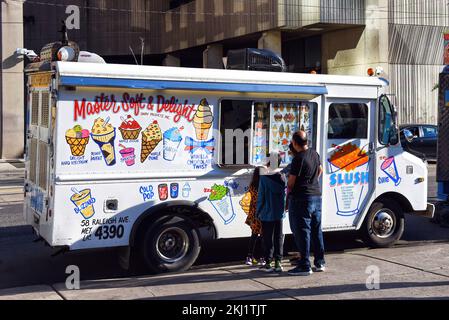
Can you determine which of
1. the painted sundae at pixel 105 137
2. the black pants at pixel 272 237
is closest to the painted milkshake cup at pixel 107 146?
the painted sundae at pixel 105 137

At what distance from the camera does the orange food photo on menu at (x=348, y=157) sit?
883 centimetres

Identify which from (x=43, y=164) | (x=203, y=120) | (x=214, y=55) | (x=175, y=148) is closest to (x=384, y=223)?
(x=203, y=120)

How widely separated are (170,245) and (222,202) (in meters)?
0.89

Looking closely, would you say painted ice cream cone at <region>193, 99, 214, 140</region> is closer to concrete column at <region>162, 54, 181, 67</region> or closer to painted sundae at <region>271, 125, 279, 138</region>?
painted sundae at <region>271, 125, 279, 138</region>

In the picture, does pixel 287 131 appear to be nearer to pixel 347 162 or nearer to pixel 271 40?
pixel 347 162

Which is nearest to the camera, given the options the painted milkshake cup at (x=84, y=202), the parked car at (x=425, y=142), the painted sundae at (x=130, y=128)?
the painted milkshake cup at (x=84, y=202)

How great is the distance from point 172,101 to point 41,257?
3.38 meters

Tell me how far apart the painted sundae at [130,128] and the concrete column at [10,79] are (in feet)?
74.9

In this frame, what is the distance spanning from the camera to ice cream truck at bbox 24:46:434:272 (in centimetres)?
730

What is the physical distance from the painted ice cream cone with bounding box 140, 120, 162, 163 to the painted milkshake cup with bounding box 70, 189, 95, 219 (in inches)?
31.5

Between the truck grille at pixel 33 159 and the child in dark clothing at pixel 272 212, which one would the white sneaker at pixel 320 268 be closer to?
the child in dark clothing at pixel 272 212

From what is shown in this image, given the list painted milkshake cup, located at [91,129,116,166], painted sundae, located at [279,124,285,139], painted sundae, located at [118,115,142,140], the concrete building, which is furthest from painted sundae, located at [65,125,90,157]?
the concrete building

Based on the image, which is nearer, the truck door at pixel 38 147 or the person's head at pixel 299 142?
the person's head at pixel 299 142

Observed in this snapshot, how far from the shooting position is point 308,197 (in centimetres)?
751
